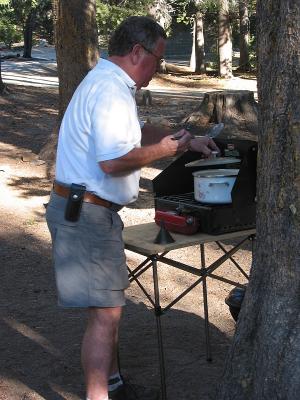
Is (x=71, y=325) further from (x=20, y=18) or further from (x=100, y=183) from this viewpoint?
(x=20, y=18)

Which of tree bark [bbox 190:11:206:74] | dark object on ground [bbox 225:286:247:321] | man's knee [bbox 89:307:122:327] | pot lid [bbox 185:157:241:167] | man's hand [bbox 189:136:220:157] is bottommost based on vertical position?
tree bark [bbox 190:11:206:74]

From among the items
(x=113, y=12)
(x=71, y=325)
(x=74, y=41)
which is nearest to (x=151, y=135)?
(x=71, y=325)

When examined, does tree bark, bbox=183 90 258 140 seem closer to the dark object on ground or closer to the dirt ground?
the dirt ground

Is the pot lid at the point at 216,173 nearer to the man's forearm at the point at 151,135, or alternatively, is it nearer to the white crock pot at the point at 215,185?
the white crock pot at the point at 215,185

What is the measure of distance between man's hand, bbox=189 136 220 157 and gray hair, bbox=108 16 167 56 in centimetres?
54

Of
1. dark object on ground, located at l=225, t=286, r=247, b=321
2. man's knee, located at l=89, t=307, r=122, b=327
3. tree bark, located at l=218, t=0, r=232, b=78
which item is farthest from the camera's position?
tree bark, located at l=218, t=0, r=232, b=78

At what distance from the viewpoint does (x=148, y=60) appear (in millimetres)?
3354

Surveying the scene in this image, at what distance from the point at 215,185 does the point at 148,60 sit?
77 cm

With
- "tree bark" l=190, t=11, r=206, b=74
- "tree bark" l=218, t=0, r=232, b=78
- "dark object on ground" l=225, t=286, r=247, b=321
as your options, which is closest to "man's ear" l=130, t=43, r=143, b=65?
"dark object on ground" l=225, t=286, r=247, b=321

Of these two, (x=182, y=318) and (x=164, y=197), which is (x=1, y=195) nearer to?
(x=182, y=318)

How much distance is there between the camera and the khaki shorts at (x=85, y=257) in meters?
3.30

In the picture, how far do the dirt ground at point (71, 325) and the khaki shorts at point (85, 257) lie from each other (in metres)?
0.75

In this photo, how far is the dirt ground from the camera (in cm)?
416

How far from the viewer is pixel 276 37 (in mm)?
2854
